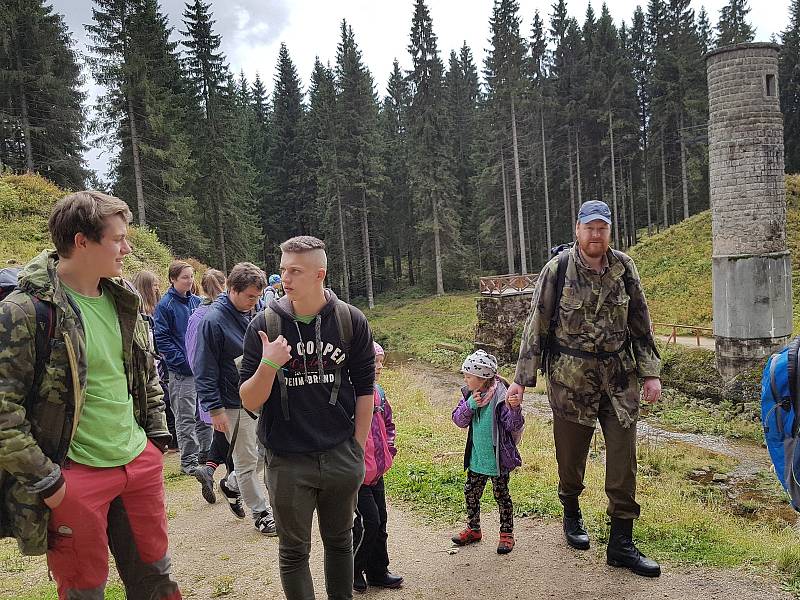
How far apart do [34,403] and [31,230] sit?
49.7ft

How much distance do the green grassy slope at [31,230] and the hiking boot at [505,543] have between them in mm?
11997

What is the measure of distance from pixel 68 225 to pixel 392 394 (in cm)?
1247

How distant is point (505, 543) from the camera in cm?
436

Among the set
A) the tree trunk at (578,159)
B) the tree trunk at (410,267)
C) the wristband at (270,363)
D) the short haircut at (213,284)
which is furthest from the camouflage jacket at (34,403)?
the tree trunk at (410,267)

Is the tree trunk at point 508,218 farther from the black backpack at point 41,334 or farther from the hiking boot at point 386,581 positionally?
the black backpack at point 41,334

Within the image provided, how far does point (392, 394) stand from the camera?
14602mm

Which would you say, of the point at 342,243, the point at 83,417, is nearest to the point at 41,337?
the point at 83,417

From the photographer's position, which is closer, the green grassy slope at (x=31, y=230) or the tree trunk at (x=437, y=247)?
the green grassy slope at (x=31, y=230)

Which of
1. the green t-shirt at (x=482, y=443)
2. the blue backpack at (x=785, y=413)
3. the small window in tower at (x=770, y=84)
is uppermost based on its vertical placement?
the small window in tower at (x=770, y=84)

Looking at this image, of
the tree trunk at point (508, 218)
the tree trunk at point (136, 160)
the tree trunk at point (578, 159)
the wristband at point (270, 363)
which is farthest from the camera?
the tree trunk at point (578, 159)

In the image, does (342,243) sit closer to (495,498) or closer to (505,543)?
(495,498)

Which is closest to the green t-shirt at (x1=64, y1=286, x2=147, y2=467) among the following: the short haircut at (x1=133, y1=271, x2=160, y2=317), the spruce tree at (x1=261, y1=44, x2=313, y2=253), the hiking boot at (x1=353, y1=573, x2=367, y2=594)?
the hiking boot at (x1=353, y1=573, x2=367, y2=594)

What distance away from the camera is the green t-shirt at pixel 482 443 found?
4.36 meters

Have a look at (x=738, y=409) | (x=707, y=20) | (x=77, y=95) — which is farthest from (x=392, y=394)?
(x=707, y=20)
